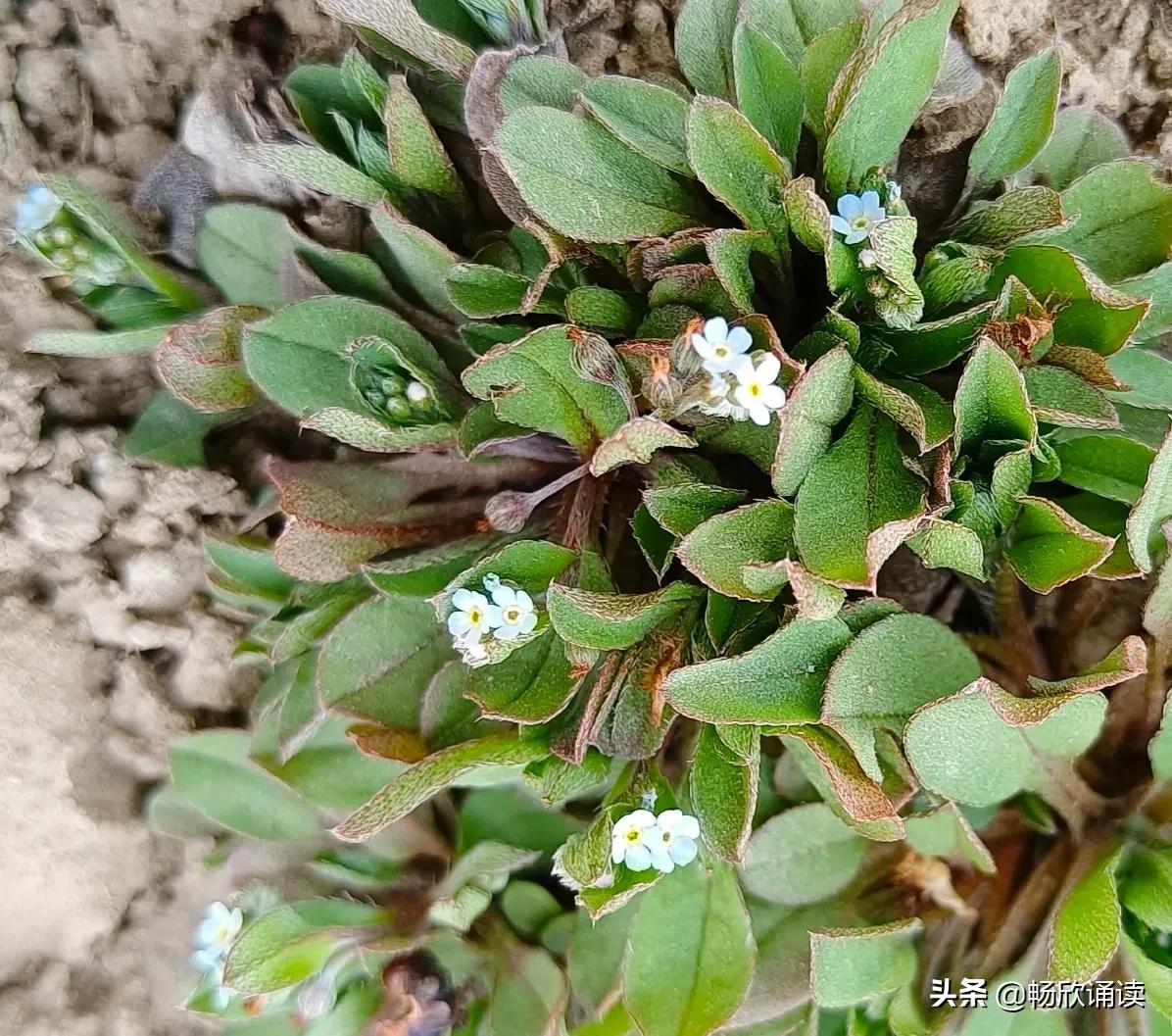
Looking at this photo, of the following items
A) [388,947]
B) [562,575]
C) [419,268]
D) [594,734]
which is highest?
[419,268]

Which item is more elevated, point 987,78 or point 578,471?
point 987,78

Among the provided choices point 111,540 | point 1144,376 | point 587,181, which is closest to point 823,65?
point 587,181

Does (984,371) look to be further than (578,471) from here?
No

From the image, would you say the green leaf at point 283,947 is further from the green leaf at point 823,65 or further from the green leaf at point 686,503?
the green leaf at point 823,65

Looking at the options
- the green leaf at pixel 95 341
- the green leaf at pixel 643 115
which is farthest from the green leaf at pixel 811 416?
the green leaf at pixel 95 341

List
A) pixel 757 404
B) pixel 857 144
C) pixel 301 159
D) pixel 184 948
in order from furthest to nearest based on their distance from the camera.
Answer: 1. pixel 184 948
2. pixel 301 159
3. pixel 857 144
4. pixel 757 404

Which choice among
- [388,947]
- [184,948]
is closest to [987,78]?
[388,947]

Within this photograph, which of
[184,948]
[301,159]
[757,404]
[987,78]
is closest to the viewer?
[757,404]

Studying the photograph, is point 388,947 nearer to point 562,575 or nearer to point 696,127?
point 562,575
